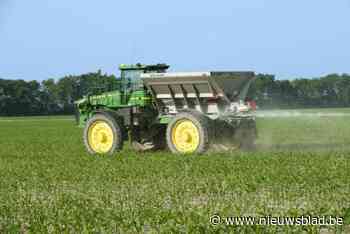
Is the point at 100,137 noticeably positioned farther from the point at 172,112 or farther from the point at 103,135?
the point at 172,112

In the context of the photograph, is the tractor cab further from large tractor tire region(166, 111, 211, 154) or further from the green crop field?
the green crop field

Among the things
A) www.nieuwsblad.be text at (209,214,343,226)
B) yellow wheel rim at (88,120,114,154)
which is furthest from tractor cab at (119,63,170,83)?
www.nieuwsblad.be text at (209,214,343,226)

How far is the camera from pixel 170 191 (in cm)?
1184

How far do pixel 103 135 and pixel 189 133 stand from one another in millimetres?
2784

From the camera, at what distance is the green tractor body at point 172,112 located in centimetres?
1903

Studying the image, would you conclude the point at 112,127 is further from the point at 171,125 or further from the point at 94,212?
the point at 94,212

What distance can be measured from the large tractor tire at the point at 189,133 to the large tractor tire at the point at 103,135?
1.79m

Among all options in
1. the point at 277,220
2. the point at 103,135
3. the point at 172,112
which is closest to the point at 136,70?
the point at 172,112

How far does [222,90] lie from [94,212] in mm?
9836

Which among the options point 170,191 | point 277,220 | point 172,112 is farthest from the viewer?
point 172,112

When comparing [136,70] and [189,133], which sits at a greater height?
[136,70]

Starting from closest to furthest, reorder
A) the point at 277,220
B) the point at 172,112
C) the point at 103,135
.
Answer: the point at 277,220, the point at 172,112, the point at 103,135

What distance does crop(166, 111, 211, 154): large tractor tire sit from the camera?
18.6 metres

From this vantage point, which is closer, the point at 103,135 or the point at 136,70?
the point at 103,135
